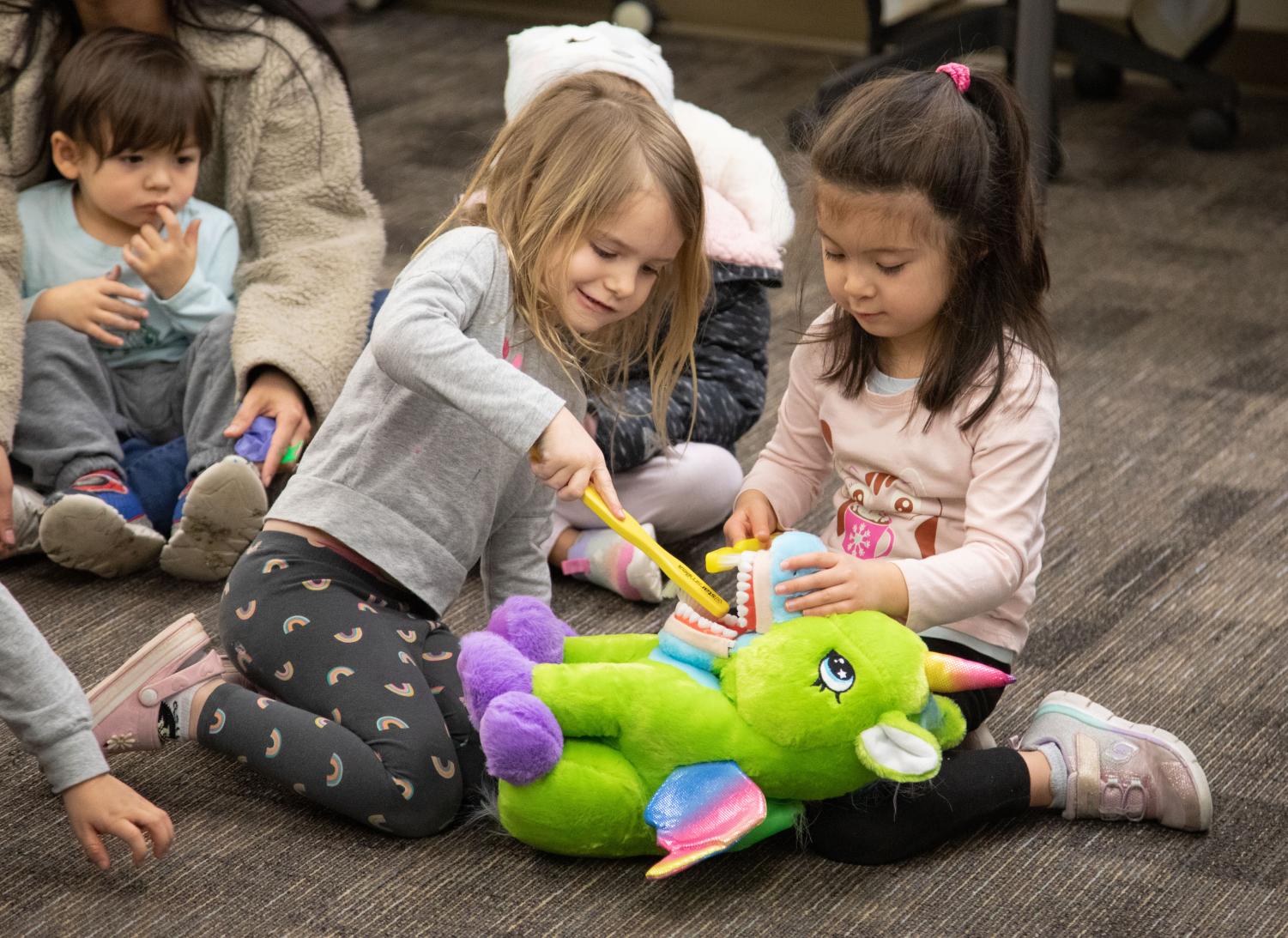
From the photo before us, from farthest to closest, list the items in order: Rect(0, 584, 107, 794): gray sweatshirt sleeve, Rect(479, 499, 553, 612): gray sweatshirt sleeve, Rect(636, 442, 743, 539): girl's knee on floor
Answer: Rect(636, 442, 743, 539): girl's knee on floor
Rect(479, 499, 553, 612): gray sweatshirt sleeve
Rect(0, 584, 107, 794): gray sweatshirt sleeve

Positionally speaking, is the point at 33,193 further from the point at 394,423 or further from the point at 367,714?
the point at 367,714

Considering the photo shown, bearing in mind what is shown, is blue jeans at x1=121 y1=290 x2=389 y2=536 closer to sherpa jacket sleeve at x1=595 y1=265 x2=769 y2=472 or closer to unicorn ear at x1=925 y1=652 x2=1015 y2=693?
sherpa jacket sleeve at x1=595 y1=265 x2=769 y2=472

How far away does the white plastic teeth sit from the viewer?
104 centimetres

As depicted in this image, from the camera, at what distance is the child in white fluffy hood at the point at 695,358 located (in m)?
1.45

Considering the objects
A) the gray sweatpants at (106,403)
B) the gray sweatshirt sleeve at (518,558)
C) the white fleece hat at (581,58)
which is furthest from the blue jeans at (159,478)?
the gray sweatshirt sleeve at (518,558)

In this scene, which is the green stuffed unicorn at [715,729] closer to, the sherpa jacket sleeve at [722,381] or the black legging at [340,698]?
the black legging at [340,698]

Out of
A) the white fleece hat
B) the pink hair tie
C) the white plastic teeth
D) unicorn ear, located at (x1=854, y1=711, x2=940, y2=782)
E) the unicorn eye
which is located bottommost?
unicorn ear, located at (x1=854, y1=711, x2=940, y2=782)

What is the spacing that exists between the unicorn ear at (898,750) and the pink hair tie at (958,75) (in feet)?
1.44

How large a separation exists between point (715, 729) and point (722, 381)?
2.07 ft

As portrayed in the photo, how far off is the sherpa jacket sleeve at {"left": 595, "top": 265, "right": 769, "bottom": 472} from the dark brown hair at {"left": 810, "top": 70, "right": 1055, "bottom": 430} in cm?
43

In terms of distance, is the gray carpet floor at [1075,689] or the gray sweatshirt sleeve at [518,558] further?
the gray sweatshirt sleeve at [518,558]

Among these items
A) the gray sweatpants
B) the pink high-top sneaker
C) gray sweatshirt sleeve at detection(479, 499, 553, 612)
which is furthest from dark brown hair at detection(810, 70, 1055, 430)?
the gray sweatpants

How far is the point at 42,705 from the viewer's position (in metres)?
0.95

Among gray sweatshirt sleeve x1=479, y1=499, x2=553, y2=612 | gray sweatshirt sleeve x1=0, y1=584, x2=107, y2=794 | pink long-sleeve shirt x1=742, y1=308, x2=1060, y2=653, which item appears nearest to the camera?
gray sweatshirt sleeve x1=0, y1=584, x2=107, y2=794
